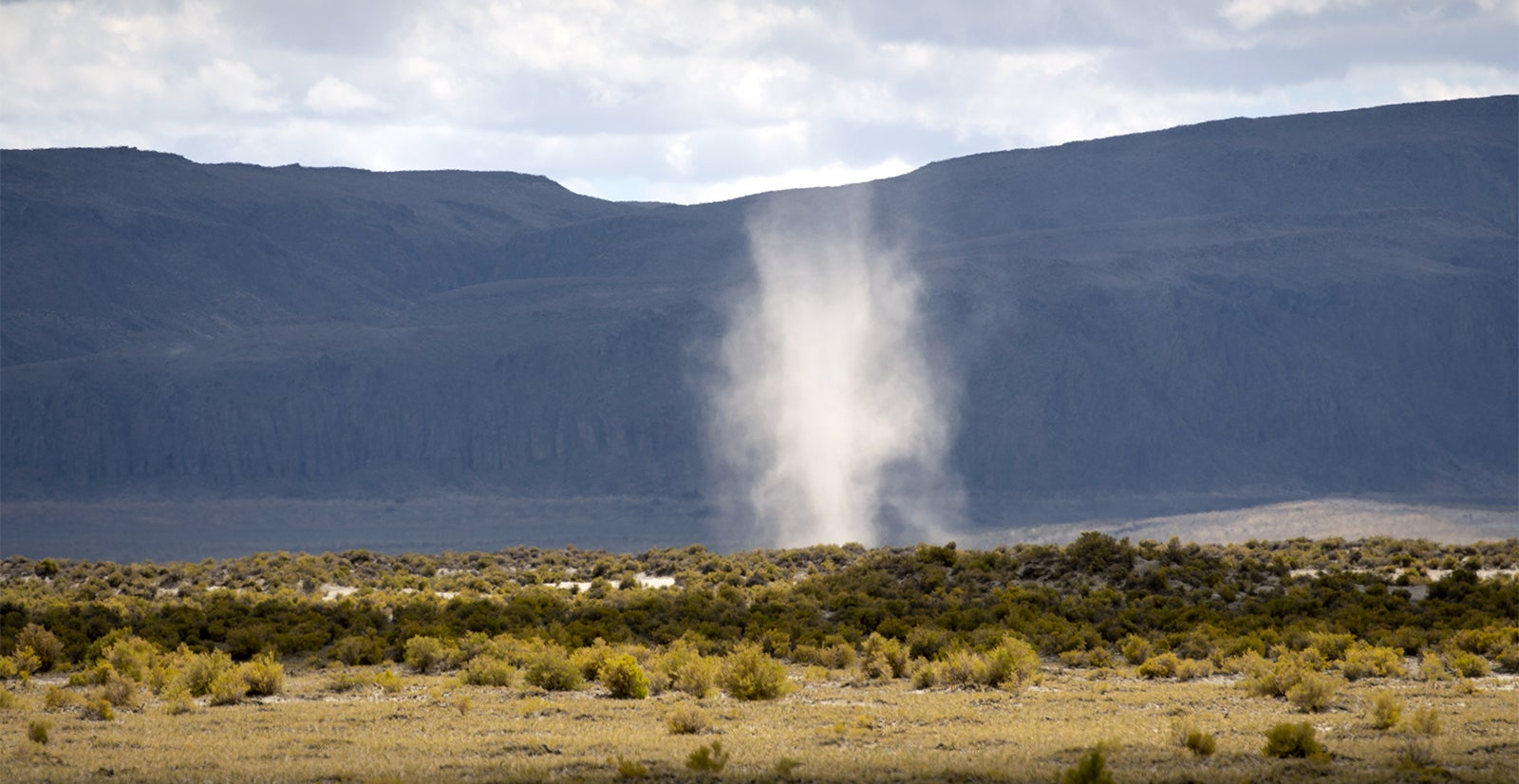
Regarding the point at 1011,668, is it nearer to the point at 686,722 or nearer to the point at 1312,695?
the point at 1312,695

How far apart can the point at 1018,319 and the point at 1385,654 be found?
112 meters

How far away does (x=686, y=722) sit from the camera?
20.6m

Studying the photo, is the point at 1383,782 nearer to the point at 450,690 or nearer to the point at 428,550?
the point at 450,690

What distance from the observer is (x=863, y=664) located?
92.6 feet

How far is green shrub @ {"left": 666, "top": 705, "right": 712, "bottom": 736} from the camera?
20625 millimetres

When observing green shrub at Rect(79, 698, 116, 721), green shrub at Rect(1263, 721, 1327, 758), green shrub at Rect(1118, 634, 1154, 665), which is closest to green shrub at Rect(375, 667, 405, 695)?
green shrub at Rect(79, 698, 116, 721)

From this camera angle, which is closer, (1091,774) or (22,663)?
(1091,774)

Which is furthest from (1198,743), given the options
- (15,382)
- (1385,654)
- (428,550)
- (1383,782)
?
(15,382)

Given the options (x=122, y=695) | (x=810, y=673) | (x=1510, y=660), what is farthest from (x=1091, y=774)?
(x=1510, y=660)

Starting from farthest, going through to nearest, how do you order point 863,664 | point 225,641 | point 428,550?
point 428,550
point 225,641
point 863,664

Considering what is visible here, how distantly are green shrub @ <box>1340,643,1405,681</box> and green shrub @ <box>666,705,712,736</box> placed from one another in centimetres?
1085

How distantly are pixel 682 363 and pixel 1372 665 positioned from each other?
113244 millimetres

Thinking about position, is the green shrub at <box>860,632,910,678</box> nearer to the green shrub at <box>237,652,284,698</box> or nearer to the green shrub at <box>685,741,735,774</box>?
the green shrub at <box>237,652,284,698</box>

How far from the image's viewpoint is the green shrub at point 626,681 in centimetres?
2497
